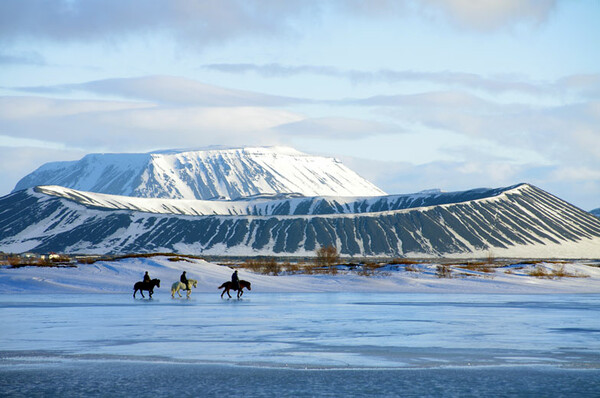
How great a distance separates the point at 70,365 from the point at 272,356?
4.26m

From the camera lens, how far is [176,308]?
32.3 meters

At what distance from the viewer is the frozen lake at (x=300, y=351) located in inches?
530

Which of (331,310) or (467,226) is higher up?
(467,226)

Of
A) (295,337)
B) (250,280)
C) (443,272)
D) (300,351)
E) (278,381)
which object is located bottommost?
(278,381)

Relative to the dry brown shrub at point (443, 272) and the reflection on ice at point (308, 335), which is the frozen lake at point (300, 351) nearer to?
the reflection on ice at point (308, 335)

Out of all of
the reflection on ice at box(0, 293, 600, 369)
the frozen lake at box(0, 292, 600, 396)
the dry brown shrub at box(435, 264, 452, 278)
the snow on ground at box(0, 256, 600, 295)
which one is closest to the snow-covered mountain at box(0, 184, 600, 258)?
the dry brown shrub at box(435, 264, 452, 278)

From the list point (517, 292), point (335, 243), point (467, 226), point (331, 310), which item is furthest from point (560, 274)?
point (467, 226)

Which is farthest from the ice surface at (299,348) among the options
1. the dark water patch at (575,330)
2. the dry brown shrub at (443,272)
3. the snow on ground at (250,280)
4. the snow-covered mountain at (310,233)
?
the snow-covered mountain at (310,233)

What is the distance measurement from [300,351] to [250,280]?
37.4 m

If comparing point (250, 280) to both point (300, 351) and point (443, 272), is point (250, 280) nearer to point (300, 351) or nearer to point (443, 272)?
point (443, 272)

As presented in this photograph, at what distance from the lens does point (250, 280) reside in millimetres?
55125

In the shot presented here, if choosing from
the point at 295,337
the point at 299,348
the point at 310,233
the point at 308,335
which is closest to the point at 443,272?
the point at 308,335

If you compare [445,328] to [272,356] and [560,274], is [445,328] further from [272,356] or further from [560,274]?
[560,274]

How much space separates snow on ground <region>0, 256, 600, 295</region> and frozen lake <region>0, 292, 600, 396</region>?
18.5 meters
